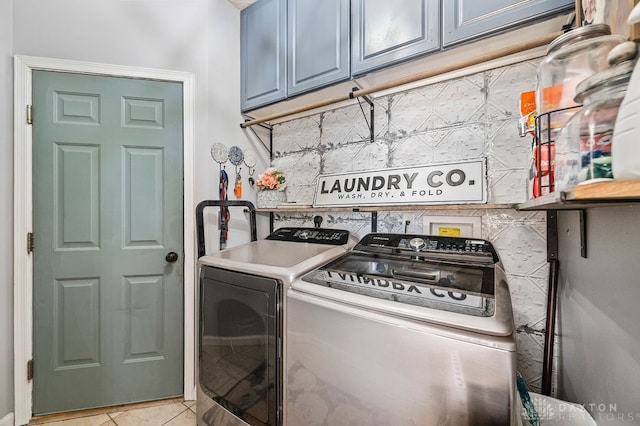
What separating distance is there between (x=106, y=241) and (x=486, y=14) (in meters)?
2.46

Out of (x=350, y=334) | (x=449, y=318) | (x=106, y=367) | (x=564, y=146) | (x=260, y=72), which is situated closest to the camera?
(x=564, y=146)

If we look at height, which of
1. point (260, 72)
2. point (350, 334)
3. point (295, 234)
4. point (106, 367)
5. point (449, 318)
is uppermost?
point (260, 72)

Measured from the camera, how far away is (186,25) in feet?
6.60

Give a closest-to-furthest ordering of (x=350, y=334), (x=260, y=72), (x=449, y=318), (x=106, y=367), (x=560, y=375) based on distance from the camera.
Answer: (x=449, y=318)
(x=350, y=334)
(x=560, y=375)
(x=106, y=367)
(x=260, y=72)

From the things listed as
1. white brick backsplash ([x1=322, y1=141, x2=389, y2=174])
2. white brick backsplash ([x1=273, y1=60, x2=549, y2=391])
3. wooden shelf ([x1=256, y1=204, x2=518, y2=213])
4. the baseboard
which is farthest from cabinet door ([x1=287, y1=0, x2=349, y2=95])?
the baseboard

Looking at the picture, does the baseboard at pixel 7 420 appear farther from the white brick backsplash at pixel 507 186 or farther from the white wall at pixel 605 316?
the white brick backsplash at pixel 507 186

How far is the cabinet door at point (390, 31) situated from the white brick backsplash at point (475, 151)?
0.30 m

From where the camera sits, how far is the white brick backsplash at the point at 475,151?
126 centimetres

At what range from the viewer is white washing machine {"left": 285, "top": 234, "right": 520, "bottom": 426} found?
674 millimetres

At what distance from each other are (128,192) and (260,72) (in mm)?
1253

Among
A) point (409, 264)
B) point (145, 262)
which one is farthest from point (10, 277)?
point (409, 264)

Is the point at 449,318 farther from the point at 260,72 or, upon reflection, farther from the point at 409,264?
the point at 260,72

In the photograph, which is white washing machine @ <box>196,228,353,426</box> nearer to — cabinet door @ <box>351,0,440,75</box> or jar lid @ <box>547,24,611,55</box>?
cabinet door @ <box>351,0,440,75</box>

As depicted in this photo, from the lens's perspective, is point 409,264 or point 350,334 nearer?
point 350,334
